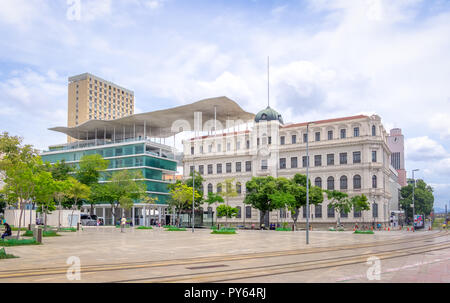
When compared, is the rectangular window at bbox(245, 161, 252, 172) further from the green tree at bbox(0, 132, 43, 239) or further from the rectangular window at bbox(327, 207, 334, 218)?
the green tree at bbox(0, 132, 43, 239)

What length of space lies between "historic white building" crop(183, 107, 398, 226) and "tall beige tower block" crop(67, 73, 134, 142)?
2962 inches

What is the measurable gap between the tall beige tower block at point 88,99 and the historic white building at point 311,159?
75.2 m

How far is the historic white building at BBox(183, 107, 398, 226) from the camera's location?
232ft

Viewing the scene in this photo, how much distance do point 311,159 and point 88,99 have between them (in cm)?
10051

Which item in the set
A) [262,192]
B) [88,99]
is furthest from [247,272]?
[88,99]

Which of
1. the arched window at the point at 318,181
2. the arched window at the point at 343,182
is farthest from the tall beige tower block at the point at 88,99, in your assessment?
the arched window at the point at 343,182

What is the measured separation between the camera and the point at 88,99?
151125 mm

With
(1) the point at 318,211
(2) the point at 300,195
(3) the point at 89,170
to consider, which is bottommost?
(1) the point at 318,211

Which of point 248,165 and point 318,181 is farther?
point 248,165

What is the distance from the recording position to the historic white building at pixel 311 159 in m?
70.6

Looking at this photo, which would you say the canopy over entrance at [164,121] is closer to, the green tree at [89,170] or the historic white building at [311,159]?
the historic white building at [311,159]

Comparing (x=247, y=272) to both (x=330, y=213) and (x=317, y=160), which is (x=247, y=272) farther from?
(x=317, y=160)

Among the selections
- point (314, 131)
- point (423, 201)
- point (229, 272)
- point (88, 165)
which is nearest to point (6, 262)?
point (229, 272)

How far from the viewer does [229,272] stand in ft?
49.1
